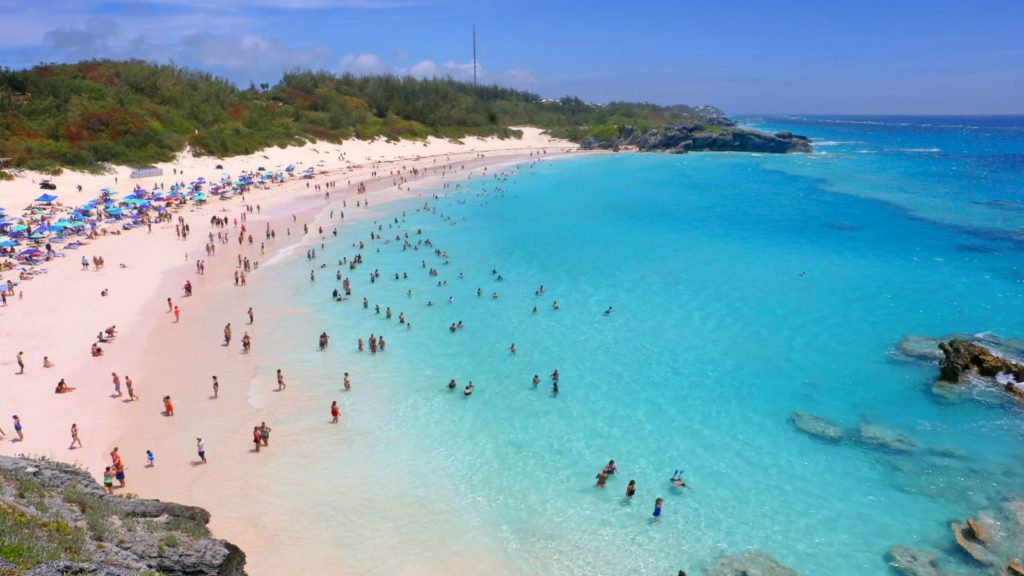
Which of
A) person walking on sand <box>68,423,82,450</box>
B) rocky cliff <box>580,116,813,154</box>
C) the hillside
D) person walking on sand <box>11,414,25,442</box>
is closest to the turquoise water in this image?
person walking on sand <box>68,423,82,450</box>

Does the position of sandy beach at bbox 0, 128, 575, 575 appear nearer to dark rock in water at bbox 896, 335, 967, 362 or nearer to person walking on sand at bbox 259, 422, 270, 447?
person walking on sand at bbox 259, 422, 270, 447

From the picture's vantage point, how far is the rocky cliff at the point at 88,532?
264 inches

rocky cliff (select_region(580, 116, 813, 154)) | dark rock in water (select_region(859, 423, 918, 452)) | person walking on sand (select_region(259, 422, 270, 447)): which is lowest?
dark rock in water (select_region(859, 423, 918, 452))

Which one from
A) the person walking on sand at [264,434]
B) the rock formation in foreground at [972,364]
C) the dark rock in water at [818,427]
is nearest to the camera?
the person walking on sand at [264,434]

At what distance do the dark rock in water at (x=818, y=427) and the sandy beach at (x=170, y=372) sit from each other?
1046 centimetres

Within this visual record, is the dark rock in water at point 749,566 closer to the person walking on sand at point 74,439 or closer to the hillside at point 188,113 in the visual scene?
the person walking on sand at point 74,439

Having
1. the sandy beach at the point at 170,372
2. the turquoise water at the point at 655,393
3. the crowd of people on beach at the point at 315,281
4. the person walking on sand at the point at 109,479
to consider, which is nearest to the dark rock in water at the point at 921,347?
the turquoise water at the point at 655,393

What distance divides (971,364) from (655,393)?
11.2m

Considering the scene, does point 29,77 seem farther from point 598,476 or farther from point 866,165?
point 866,165

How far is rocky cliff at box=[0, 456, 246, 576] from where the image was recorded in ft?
22.0

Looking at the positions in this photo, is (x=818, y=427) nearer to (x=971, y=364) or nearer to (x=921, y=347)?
(x=971, y=364)

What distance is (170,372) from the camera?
19781mm

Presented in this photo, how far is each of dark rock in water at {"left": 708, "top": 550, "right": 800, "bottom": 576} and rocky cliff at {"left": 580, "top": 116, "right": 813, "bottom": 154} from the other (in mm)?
100975

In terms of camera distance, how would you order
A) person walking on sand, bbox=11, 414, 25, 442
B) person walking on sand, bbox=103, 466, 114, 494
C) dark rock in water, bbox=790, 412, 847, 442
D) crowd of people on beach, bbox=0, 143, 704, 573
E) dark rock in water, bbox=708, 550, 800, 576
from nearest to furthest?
dark rock in water, bbox=708, 550, 800, 576 < person walking on sand, bbox=103, 466, 114, 494 < crowd of people on beach, bbox=0, 143, 704, 573 < person walking on sand, bbox=11, 414, 25, 442 < dark rock in water, bbox=790, 412, 847, 442
